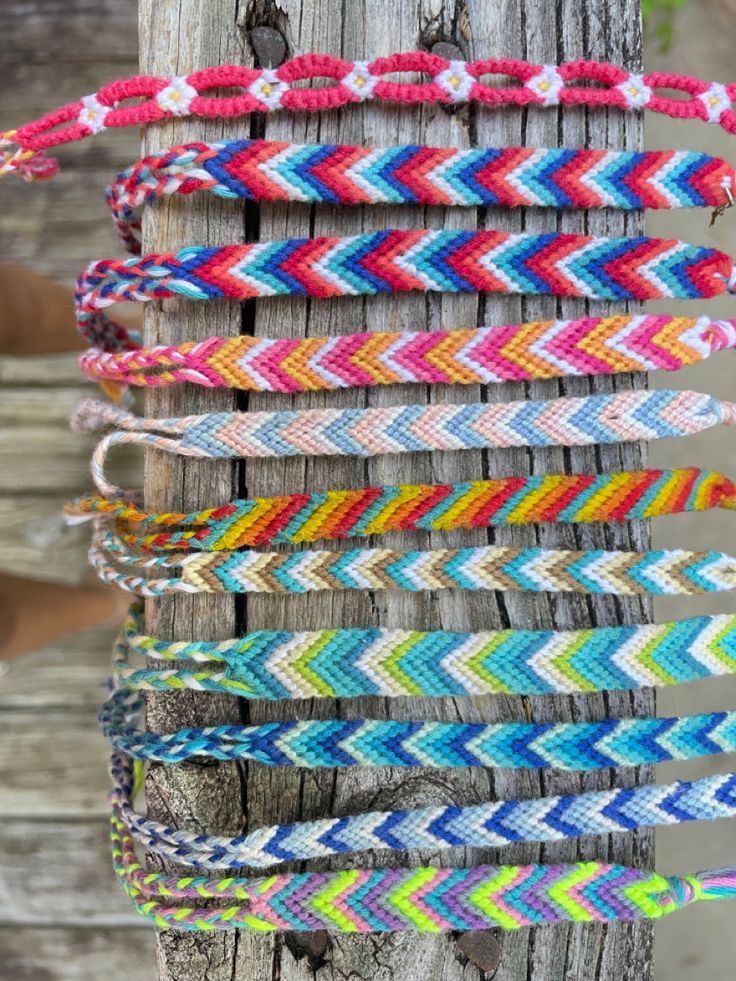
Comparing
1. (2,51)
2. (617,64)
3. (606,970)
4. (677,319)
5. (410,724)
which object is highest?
(2,51)

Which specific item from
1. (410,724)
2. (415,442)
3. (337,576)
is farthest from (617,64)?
(410,724)

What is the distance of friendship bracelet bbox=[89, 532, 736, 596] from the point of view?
749 mm

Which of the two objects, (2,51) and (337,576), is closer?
(337,576)

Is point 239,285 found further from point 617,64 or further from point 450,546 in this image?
point 617,64

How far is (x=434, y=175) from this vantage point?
77 cm

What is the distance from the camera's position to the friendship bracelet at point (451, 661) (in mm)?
736

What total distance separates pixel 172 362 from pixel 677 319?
497mm

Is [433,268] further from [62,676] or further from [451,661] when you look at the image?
[62,676]

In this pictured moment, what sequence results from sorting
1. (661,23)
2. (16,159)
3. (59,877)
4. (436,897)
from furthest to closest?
1. (661,23)
2. (59,877)
3. (16,159)
4. (436,897)

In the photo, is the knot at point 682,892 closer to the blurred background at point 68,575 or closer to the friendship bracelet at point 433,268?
the friendship bracelet at point 433,268

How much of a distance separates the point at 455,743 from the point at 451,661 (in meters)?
0.08

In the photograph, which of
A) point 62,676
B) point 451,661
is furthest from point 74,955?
point 451,661

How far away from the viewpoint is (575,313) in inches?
31.9

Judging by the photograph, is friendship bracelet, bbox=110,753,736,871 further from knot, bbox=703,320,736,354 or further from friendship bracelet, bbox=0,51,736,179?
friendship bracelet, bbox=0,51,736,179
